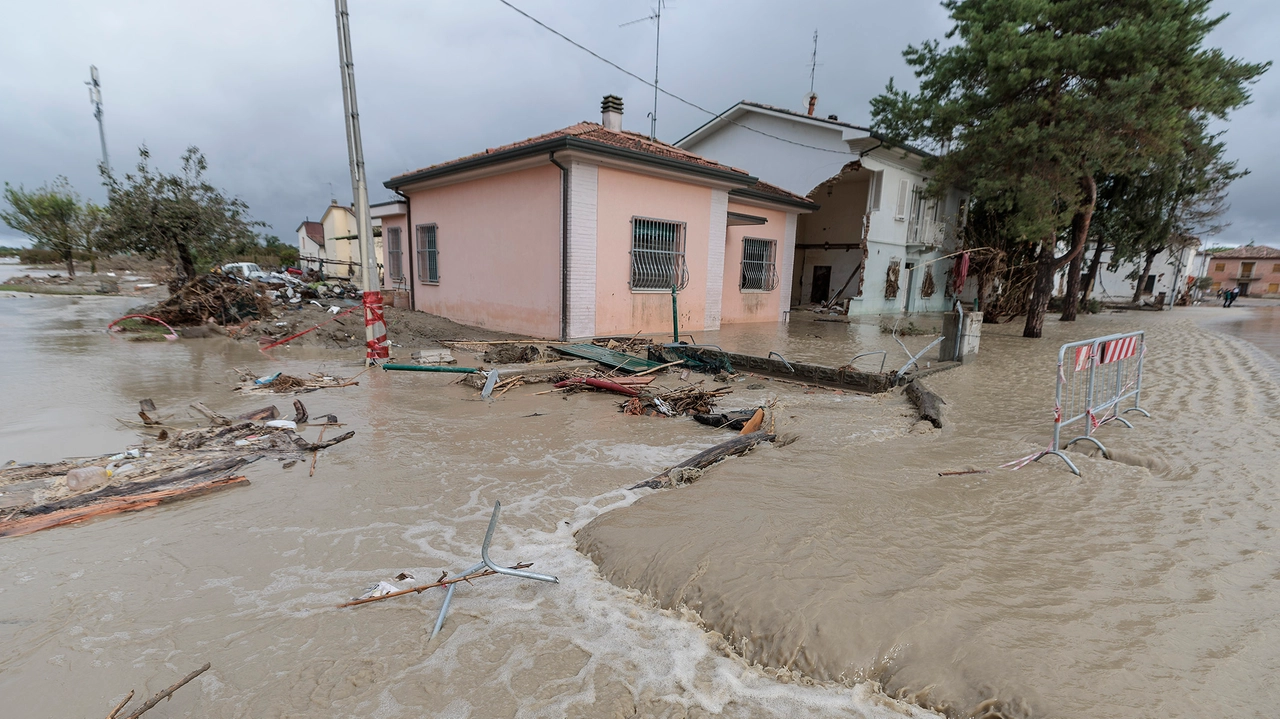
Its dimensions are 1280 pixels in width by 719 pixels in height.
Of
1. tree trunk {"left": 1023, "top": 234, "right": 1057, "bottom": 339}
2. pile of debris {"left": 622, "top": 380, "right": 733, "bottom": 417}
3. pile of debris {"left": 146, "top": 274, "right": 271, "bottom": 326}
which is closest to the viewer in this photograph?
pile of debris {"left": 622, "top": 380, "right": 733, "bottom": 417}

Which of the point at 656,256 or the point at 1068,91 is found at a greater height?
the point at 1068,91

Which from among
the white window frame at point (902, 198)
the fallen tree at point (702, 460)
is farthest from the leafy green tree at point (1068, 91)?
the fallen tree at point (702, 460)

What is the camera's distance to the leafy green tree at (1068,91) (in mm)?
11289

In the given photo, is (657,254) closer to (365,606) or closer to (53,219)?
(365,606)

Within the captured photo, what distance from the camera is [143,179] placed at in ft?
46.7

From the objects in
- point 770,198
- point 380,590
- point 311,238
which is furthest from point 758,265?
point 311,238

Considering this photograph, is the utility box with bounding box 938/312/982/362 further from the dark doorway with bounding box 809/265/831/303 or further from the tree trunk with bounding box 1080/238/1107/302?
the tree trunk with bounding box 1080/238/1107/302

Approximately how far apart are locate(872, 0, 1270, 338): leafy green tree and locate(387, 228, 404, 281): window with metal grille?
53.1 ft

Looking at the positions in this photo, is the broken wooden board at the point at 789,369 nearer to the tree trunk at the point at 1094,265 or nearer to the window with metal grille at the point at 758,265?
the window with metal grille at the point at 758,265

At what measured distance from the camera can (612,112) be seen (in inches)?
541

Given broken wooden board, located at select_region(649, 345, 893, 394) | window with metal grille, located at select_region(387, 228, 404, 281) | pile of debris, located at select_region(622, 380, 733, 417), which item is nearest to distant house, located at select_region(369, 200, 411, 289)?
window with metal grille, located at select_region(387, 228, 404, 281)

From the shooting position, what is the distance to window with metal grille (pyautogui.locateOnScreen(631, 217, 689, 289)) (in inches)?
468

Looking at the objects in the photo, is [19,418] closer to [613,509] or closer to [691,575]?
[613,509]

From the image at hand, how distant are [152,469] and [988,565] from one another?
624 centimetres
